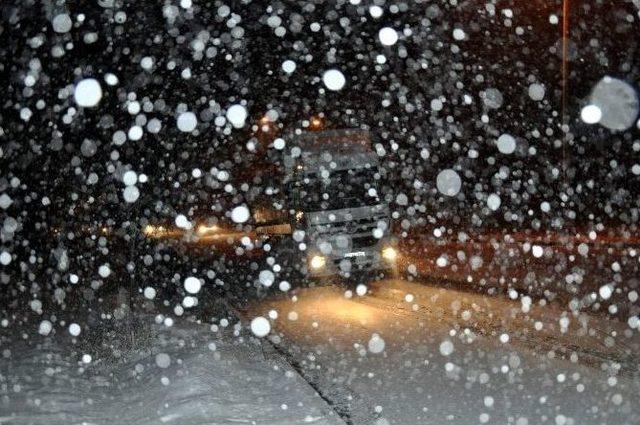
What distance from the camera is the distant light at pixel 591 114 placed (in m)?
29.8

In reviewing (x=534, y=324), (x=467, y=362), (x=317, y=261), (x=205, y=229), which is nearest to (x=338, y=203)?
(x=317, y=261)

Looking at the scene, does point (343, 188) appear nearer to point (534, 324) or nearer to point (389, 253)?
point (389, 253)

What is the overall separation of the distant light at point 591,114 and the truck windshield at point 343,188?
17.0m

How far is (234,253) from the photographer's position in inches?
1405

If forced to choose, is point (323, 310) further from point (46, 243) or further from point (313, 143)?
point (46, 243)

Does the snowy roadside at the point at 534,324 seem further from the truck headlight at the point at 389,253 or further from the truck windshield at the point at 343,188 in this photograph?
the truck windshield at the point at 343,188

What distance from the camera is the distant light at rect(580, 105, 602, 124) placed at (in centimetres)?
2984

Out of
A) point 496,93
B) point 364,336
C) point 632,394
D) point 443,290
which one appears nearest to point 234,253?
point 496,93

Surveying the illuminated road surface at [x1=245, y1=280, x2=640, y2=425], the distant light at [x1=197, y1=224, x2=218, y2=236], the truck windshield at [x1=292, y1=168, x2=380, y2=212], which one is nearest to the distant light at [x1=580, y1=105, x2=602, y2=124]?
the truck windshield at [x1=292, y1=168, x2=380, y2=212]

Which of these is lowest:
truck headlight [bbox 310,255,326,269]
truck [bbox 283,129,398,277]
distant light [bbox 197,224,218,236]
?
distant light [bbox 197,224,218,236]

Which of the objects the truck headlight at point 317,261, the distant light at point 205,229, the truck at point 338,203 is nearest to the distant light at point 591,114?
the truck at point 338,203

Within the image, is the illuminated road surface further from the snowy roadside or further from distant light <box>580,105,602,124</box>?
distant light <box>580,105,602,124</box>

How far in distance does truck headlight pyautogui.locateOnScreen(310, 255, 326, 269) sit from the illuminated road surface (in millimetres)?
3953

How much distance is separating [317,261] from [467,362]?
9.55 metres
